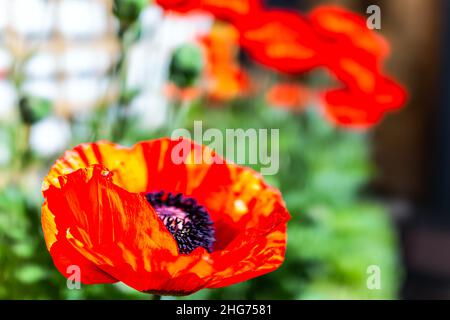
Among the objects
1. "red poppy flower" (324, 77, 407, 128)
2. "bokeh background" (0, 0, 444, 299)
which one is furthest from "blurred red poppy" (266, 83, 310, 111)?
"red poppy flower" (324, 77, 407, 128)

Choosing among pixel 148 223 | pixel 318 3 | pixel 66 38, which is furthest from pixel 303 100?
pixel 318 3

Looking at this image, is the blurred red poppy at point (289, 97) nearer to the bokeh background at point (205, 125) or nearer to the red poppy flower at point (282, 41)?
the bokeh background at point (205, 125)

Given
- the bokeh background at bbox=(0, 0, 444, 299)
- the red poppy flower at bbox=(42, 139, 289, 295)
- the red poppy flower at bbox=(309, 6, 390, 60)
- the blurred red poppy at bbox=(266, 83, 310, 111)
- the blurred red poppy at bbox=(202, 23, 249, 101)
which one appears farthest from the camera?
the blurred red poppy at bbox=(266, 83, 310, 111)

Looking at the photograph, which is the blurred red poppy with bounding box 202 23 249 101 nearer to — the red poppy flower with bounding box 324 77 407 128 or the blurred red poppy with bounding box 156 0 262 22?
the red poppy flower with bounding box 324 77 407 128

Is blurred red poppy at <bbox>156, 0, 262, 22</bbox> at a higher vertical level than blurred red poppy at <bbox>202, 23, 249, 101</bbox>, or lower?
higher

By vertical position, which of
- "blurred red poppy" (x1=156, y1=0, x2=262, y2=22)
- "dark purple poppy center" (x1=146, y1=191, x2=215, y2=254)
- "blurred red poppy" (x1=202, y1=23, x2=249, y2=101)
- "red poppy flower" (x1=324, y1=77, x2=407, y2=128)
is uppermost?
"blurred red poppy" (x1=156, y1=0, x2=262, y2=22)

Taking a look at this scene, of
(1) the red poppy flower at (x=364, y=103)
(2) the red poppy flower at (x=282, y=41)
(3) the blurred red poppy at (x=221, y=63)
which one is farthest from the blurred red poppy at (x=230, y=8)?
(3) the blurred red poppy at (x=221, y=63)

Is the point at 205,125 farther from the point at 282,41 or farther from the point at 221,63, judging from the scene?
the point at 282,41
